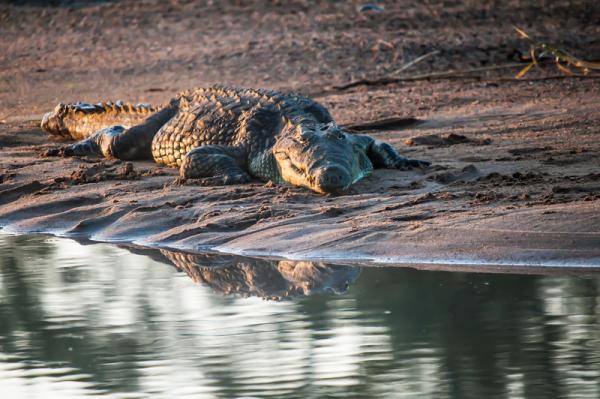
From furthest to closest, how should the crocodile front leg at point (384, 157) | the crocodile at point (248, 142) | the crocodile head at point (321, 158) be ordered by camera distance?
the crocodile front leg at point (384, 157) → the crocodile at point (248, 142) → the crocodile head at point (321, 158)

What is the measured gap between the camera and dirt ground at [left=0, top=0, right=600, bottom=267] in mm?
6855

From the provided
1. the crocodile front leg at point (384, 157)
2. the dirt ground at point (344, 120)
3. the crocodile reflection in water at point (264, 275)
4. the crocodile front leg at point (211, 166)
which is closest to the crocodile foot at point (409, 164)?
the crocodile front leg at point (384, 157)

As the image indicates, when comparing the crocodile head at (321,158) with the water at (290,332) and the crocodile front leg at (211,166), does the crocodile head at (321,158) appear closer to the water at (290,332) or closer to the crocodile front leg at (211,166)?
the crocodile front leg at (211,166)

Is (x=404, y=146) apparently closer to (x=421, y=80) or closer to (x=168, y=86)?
(x=421, y=80)

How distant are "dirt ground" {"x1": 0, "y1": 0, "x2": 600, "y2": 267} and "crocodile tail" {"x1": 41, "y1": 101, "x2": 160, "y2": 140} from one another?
231 mm

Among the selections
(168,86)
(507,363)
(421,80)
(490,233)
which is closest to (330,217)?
(490,233)

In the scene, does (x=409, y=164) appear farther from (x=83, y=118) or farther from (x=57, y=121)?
(x=57, y=121)

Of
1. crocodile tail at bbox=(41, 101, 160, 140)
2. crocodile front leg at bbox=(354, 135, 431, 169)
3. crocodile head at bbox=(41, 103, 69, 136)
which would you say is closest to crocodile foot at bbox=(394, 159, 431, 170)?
crocodile front leg at bbox=(354, 135, 431, 169)

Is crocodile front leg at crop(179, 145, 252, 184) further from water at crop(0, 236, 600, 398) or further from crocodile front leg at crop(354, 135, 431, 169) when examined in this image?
water at crop(0, 236, 600, 398)

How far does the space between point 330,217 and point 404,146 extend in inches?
103

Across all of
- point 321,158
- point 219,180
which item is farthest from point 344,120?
point 321,158

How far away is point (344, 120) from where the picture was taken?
11516mm

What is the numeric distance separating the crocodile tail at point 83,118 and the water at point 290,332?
435 cm

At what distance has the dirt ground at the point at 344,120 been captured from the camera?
6.86m
